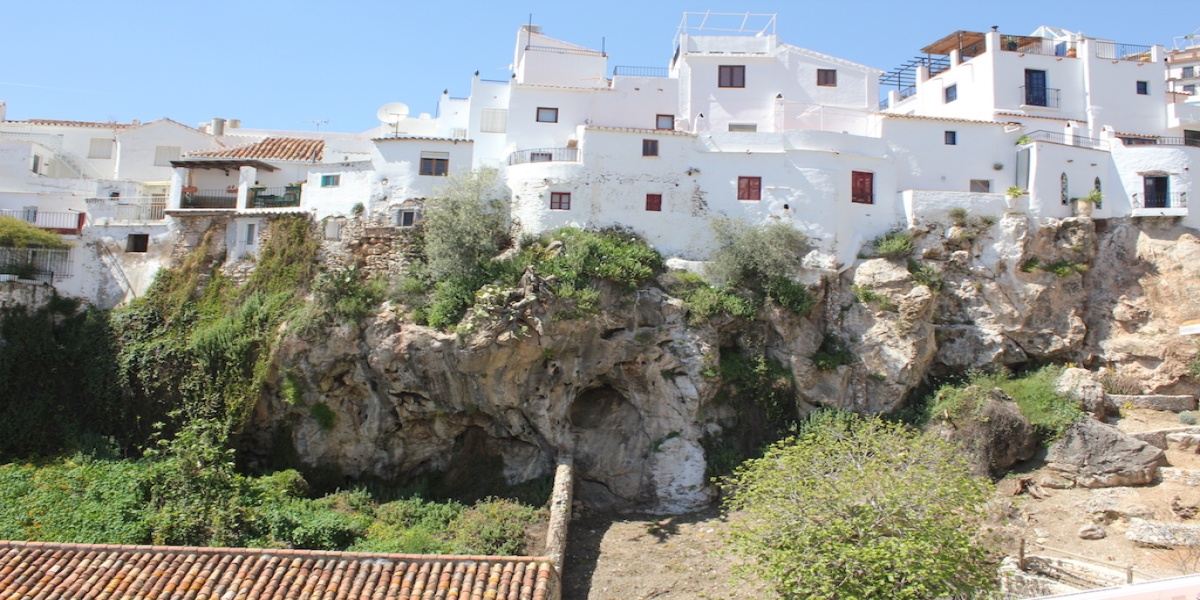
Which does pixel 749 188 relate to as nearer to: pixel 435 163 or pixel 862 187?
pixel 862 187

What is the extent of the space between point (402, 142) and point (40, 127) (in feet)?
65.4

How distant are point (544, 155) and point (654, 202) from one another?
4.59 meters

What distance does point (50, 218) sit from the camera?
35250mm

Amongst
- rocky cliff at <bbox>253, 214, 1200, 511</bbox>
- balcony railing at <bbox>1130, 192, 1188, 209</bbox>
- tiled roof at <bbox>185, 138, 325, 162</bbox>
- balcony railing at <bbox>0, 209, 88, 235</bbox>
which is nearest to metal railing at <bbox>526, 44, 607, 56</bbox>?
tiled roof at <bbox>185, 138, 325, 162</bbox>

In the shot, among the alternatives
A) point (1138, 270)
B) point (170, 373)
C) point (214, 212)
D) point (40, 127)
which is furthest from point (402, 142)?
point (1138, 270)

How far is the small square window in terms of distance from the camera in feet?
107

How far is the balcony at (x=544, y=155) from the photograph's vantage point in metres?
33.1

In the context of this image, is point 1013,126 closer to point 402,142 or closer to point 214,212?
point 402,142

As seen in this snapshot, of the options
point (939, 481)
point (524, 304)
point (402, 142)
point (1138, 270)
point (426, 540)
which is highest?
point (402, 142)

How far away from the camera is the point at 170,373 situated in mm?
29953

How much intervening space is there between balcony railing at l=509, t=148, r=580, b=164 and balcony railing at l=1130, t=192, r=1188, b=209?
20342 millimetres

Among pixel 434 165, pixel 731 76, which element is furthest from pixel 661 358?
pixel 731 76

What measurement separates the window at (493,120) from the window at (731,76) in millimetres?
8376

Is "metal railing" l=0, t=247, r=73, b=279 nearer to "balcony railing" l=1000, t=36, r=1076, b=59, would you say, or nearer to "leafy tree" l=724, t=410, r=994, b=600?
"leafy tree" l=724, t=410, r=994, b=600
